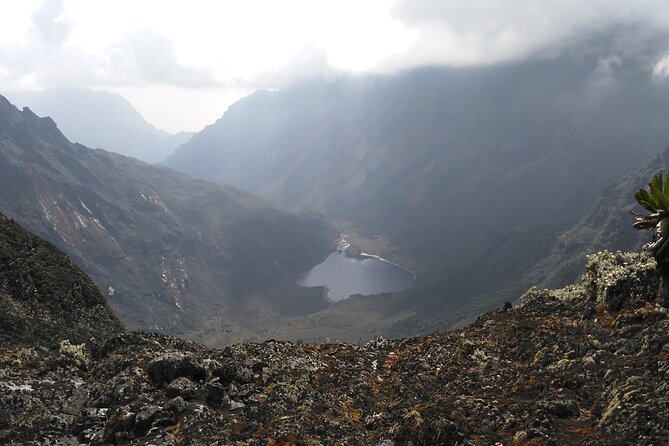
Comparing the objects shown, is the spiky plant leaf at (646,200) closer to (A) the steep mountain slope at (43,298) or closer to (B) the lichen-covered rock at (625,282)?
(B) the lichen-covered rock at (625,282)

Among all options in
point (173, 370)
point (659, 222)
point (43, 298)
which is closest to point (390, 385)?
point (173, 370)

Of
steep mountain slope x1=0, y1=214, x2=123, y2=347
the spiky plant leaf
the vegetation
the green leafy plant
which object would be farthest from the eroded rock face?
steep mountain slope x1=0, y1=214, x2=123, y2=347

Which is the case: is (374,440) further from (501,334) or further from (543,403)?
(501,334)

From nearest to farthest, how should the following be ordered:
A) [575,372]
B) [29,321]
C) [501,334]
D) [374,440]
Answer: [374,440] < [575,372] < [501,334] < [29,321]

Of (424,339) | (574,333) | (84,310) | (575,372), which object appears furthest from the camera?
(84,310)

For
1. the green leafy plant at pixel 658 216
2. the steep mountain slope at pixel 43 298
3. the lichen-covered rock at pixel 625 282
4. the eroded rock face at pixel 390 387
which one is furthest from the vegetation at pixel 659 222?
the steep mountain slope at pixel 43 298

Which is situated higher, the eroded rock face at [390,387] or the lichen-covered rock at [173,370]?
the lichen-covered rock at [173,370]

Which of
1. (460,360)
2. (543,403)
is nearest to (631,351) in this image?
(543,403)

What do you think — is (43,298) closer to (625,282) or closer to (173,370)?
(173,370)
